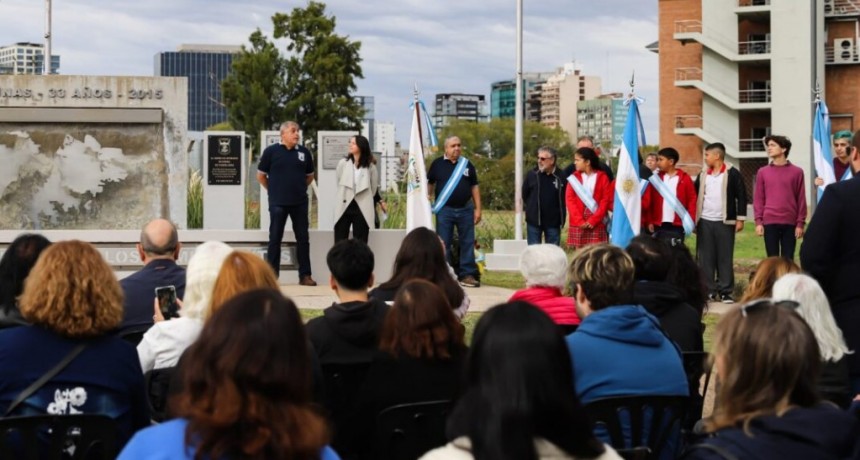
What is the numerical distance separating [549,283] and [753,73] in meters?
63.7

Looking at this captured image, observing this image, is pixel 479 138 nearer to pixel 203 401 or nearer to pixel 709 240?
pixel 709 240

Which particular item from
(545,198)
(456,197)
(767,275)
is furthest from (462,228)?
(767,275)

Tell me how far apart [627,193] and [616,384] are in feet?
29.3

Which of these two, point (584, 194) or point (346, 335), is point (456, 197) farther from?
point (346, 335)

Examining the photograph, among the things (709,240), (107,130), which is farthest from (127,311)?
(107,130)

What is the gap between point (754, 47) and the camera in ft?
219

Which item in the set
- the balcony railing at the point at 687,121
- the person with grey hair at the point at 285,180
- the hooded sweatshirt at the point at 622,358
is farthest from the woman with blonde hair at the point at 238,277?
the balcony railing at the point at 687,121

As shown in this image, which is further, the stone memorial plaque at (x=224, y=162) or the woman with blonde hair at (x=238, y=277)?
the stone memorial plaque at (x=224, y=162)

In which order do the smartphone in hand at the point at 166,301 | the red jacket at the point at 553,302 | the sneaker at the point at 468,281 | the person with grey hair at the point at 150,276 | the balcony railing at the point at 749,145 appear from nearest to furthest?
1. the smartphone in hand at the point at 166,301
2. the red jacket at the point at 553,302
3. the person with grey hair at the point at 150,276
4. the sneaker at the point at 468,281
5. the balcony railing at the point at 749,145

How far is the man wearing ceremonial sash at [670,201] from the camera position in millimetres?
14453

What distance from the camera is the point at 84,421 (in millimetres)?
4234

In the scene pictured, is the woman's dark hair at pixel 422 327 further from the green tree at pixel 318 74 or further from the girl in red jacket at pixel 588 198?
the green tree at pixel 318 74

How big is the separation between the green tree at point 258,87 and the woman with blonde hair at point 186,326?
53.4 metres

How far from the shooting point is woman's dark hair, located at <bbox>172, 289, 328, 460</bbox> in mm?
2889
